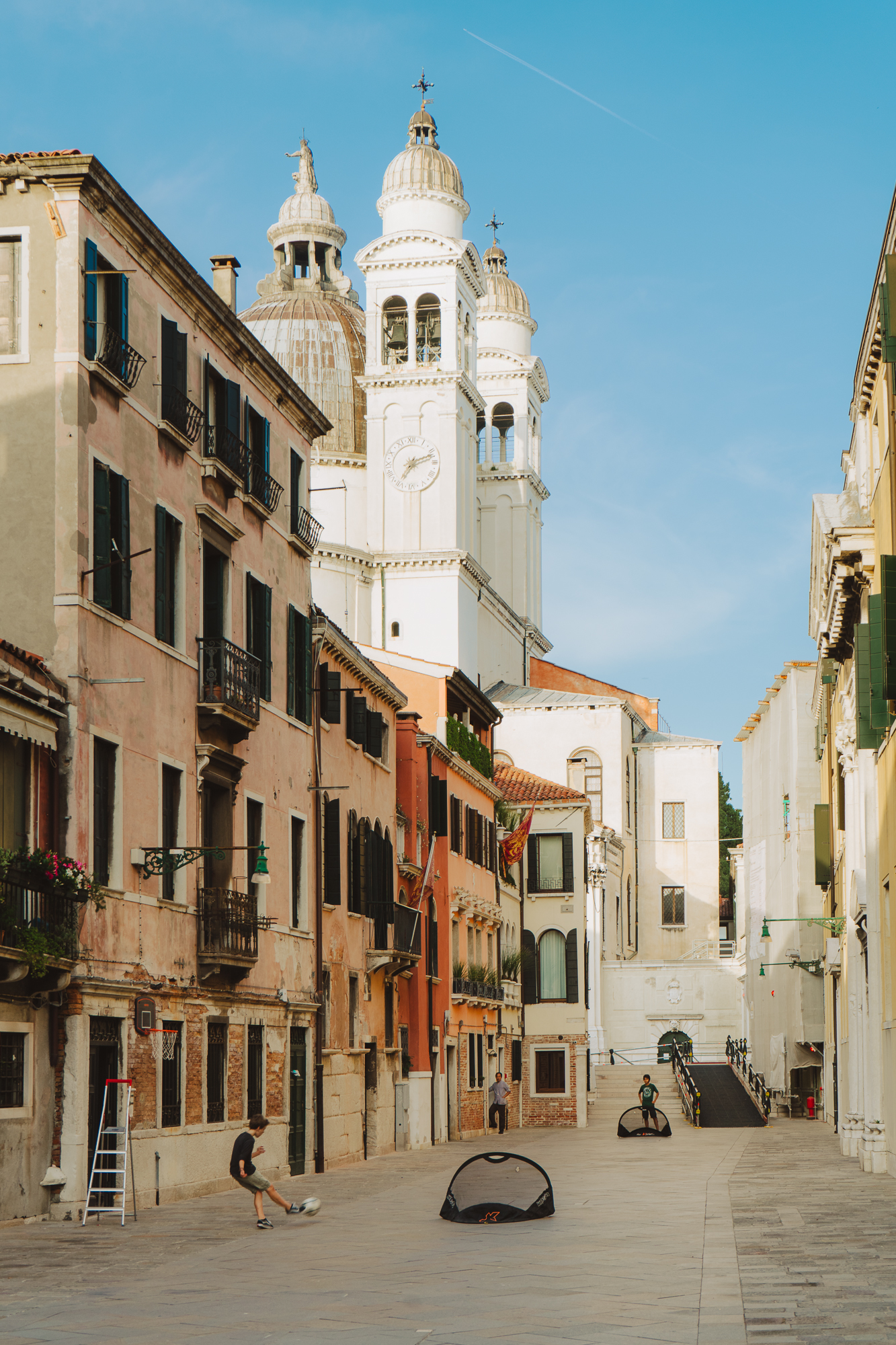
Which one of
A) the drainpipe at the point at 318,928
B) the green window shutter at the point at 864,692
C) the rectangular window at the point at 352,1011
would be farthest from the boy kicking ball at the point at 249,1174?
the rectangular window at the point at 352,1011

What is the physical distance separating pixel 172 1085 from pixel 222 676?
5.69 m

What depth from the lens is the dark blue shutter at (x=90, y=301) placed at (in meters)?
22.2

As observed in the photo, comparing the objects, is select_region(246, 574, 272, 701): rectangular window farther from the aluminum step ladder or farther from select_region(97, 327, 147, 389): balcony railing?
the aluminum step ladder

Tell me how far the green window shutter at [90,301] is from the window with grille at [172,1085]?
20.6 ft

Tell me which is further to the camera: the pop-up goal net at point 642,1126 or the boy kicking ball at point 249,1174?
the pop-up goal net at point 642,1126

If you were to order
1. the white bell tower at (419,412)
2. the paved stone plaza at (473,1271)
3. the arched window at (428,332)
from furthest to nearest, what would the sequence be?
the arched window at (428,332), the white bell tower at (419,412), the paved stone plaza at (473,1271)

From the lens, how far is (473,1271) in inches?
602

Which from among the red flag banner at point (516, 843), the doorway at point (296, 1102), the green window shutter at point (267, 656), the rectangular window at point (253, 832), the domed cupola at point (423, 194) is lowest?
the doorway at point (296, 1102)

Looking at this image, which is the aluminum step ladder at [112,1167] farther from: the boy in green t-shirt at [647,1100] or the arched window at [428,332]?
the arched window at [428,332]

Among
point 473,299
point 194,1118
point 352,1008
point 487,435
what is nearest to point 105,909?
point 194,1118

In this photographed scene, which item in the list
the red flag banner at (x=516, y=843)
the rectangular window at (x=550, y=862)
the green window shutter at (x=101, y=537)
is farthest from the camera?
the rectangular window at (x=550, y=862)

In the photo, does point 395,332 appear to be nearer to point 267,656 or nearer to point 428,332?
point 428,332

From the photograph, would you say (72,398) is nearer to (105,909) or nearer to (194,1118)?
(105,909)

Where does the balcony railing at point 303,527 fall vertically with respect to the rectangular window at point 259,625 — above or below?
above
